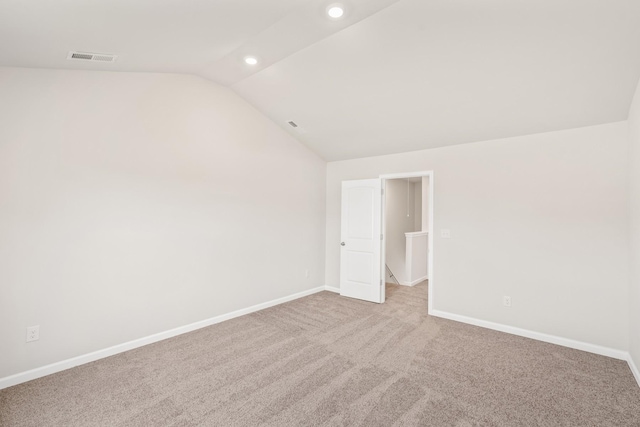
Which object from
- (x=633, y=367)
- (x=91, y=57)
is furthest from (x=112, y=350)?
(x=633, y=367)

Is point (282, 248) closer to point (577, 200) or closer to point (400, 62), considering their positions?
point (400, 62)

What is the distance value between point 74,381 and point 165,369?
70cm

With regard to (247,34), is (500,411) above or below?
below

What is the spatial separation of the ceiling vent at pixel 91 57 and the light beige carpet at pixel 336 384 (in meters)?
2.71

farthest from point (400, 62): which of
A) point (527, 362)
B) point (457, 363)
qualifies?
point (527, 362)

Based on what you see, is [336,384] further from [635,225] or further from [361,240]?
[635,225]

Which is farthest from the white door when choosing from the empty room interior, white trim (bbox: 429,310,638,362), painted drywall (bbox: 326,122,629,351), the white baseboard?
the white baseboard

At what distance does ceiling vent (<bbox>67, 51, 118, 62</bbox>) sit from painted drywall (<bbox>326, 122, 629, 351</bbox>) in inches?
149

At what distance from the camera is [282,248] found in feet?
15.1

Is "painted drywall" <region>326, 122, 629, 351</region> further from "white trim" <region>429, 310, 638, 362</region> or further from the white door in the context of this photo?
the white door

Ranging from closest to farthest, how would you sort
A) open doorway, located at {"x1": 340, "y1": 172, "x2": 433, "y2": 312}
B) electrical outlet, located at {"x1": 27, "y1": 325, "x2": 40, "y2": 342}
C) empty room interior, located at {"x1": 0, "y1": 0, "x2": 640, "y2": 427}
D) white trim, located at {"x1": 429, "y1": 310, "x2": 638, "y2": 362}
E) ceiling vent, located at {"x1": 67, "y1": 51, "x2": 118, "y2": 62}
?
empty room interior, located at {"x1": 0, "y1": 0, "x2": 640, "y2": 427} → ceiling vent, located at {"x1": 67, "y1": 51, "x2": 118, "y2": 62} → electrical outlet, located at {"x1": 27, "y1": 325, "x2": 40, "y2": 342} → white trim, located at {"x1": 429, "y1": 310, "x2": 638, "y2": 362} → open doorway, located at {"x1": 340, "y1": 172, "x2": 433, "y2": 312}

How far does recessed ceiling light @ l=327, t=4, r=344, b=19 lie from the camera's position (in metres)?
2.15

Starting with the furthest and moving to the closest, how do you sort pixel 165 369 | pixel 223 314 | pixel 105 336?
pixel 223 314 < pixel 105 336 < pixel 165 369

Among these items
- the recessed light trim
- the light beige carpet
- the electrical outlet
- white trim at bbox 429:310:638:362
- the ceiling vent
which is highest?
the recessed light trim
